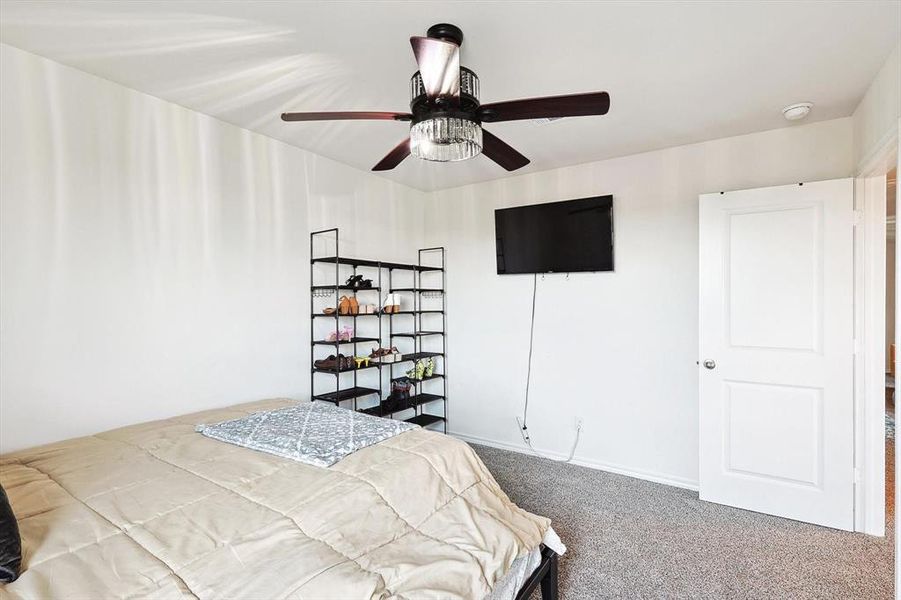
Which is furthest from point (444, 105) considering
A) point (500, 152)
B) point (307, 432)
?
point (307, 432)

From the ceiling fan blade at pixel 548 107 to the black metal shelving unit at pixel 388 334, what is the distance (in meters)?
1.80

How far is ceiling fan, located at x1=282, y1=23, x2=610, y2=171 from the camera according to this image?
5.07 feet

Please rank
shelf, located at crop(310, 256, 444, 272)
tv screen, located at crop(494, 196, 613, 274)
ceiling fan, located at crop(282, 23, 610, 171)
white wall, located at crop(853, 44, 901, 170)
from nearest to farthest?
1. ceiling fan, located at crop(282, 23, 610, 171)
2. white wall, located at crop(853, 44, 901, 170)
3. shelf, located at crop(310, 256, 444, 272)
4. tv screen, located at crop(494, 196, 613, 274)

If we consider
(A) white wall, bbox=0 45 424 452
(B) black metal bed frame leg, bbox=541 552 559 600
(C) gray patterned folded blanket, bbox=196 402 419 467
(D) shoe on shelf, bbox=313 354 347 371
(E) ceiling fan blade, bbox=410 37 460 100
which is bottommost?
(B) black metal bed frame leg, bbox=541 552 559 600

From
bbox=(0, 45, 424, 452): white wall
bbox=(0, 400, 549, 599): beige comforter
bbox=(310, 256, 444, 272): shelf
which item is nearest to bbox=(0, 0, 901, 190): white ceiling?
bbox=(0, 45, 424, 452): white wall

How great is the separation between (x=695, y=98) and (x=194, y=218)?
9.64 feet

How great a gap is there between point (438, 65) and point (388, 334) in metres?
2.82

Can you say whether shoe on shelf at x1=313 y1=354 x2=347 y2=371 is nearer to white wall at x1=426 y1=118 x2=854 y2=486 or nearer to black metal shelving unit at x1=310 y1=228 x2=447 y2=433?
black metal shelving unit at x1=310 y1=228 x2=447 y2=433

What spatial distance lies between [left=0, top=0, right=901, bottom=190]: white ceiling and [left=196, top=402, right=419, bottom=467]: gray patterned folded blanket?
5.61 ft

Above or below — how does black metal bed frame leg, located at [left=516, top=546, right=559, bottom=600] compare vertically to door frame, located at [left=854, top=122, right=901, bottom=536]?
below

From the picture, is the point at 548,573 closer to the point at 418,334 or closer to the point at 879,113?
the point at 418,334

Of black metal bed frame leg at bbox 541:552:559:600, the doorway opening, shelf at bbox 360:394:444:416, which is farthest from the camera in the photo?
shelf at bbox 360:394:444:416

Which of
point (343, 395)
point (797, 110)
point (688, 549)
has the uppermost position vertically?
point (797, 110)

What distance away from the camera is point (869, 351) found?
251 centimetres
